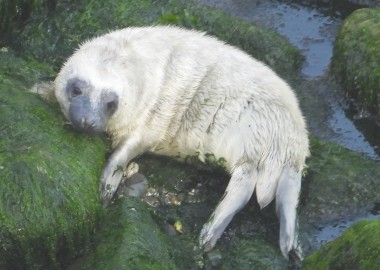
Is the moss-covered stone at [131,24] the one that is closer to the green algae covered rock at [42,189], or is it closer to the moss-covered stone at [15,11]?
the moss-covered stone at [15,11]

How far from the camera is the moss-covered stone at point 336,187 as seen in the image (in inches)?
290

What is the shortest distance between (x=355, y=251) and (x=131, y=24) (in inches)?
161

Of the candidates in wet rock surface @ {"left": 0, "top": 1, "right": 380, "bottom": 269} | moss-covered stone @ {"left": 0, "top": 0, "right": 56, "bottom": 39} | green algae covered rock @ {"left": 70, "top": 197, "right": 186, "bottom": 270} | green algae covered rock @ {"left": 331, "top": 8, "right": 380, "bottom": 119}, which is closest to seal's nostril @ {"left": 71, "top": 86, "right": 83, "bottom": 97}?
wet rock surface @ {"left": 0, "top": 1, "right": 380, "bottom": 269}

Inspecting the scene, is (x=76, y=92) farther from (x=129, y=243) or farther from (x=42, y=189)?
(x=129, y=243)

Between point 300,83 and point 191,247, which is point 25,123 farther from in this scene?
point 300,83

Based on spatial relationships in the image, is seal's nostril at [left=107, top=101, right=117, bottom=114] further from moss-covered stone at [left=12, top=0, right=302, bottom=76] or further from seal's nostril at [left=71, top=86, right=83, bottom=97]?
moss-covered stone at [left=12, top=0, right=302, bottom=76]

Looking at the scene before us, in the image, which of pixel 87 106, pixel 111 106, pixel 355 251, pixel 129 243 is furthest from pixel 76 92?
pixel 355 251

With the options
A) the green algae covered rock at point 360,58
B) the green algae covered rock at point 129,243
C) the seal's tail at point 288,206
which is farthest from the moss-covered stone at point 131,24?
the green algae covered rock at point 129,243

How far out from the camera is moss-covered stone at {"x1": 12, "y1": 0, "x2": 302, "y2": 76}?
8.86 metres

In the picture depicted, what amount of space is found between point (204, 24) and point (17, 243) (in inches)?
149

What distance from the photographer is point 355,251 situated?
5574 millimetres

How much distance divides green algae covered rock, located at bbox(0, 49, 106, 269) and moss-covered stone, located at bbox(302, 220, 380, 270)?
61.8 inches

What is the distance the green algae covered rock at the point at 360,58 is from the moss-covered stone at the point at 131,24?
1.56 ft

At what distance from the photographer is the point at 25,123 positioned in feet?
22.5
